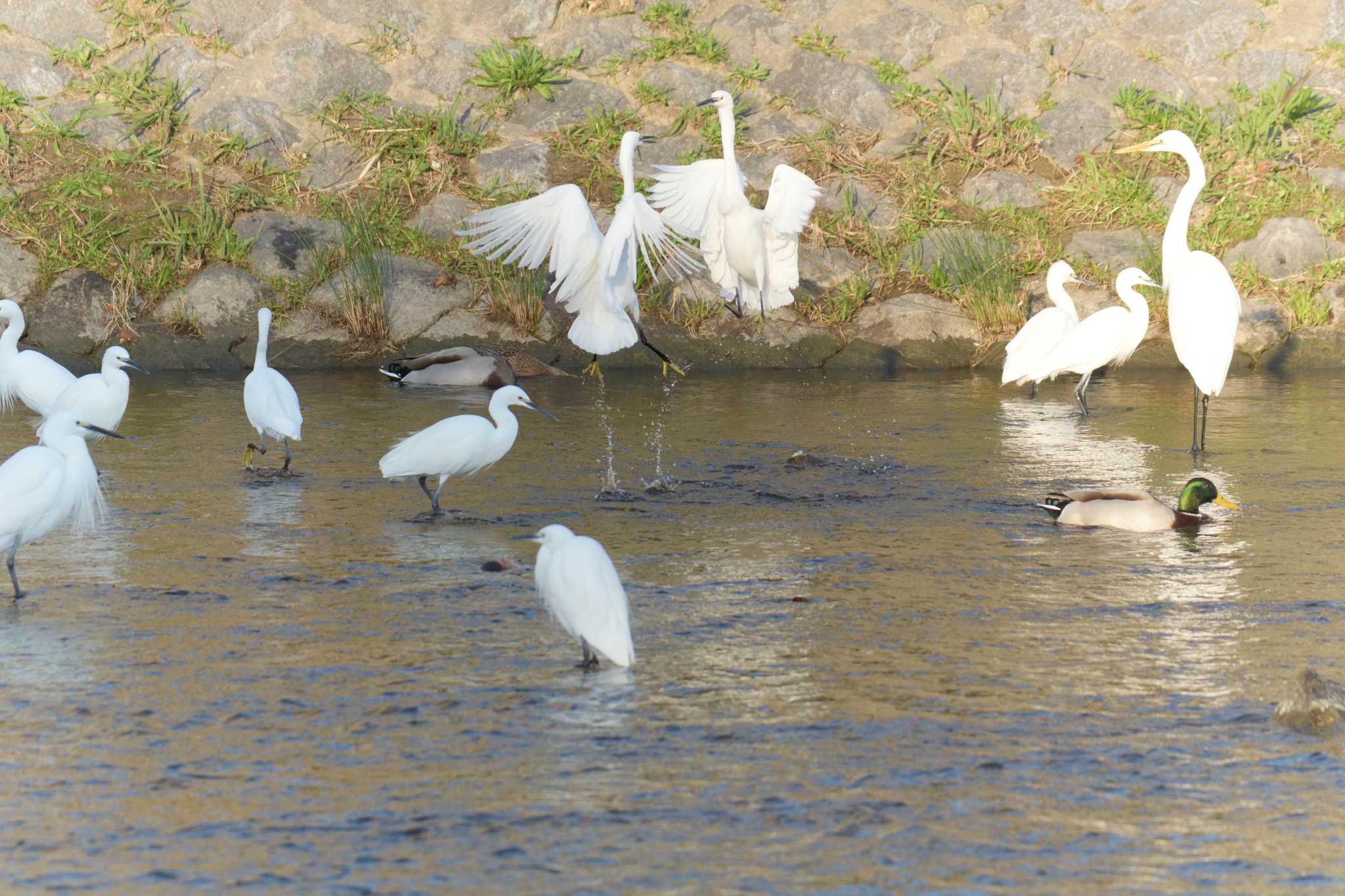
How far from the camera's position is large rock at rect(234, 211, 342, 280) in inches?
619

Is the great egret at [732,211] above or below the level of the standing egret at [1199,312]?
above

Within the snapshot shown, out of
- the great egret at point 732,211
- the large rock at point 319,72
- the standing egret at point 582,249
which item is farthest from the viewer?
the large rock at point 319,72

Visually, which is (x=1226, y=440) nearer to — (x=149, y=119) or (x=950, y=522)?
(x=950, y=522)

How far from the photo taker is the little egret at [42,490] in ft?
21.4

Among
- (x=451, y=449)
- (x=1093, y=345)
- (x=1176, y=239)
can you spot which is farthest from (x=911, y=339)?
(x=451, y=449)

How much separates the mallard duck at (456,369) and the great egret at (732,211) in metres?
2.28

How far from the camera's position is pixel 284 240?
52.5ft

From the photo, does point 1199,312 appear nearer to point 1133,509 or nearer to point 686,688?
point 1133,509

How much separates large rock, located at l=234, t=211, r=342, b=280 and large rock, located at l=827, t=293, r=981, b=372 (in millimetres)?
5445

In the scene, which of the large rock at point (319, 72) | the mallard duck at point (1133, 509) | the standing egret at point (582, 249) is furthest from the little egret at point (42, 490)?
the large rock at point (319, 72)

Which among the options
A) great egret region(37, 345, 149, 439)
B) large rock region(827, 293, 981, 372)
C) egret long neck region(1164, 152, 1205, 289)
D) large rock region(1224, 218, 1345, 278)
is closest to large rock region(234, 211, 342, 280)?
large rock region(827, 293, 981, 372)

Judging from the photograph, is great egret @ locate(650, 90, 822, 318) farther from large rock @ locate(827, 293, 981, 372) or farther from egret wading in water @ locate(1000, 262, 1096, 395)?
large rock @ locate(827, 293, 981, 372)

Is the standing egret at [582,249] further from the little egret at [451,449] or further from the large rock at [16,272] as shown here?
the large rock at [16,272]

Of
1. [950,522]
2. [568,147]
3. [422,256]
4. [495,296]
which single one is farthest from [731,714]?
[568,147]
